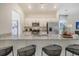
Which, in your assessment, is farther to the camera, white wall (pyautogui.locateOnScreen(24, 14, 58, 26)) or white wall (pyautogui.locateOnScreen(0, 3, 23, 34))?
white wall (pyautogui.locateOnScreen(24, 14, 58, 26))

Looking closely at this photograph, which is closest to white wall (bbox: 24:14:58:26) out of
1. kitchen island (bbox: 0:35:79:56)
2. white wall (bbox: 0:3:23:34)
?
white wall (bbox: 0:3:23:34)

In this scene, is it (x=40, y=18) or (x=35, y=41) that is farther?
(x=40, y=18)

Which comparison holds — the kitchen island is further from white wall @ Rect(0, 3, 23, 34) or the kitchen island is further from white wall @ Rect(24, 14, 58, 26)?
white wall @ Rect(24, 14, 58, 26)

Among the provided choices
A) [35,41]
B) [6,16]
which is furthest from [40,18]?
[6,16]

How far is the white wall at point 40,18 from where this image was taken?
383cm

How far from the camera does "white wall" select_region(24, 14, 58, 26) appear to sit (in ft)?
12.6

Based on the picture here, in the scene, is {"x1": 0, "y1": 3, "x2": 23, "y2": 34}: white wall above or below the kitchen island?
above

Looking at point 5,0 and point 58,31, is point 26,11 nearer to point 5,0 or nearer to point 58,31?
point 58,31

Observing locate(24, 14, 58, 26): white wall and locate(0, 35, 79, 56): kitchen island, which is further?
locate(24, 14, 58, 26): white wall

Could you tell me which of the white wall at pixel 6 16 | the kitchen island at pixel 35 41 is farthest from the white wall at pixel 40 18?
the kitchen island at pixel 35 41

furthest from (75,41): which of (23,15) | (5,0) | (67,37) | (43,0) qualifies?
(5,0)

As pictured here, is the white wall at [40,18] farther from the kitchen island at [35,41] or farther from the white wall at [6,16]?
the kitchen island at [35,41]

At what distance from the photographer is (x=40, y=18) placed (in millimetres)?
3936

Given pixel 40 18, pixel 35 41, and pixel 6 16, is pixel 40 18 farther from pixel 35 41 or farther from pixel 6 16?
pixel 6 16
